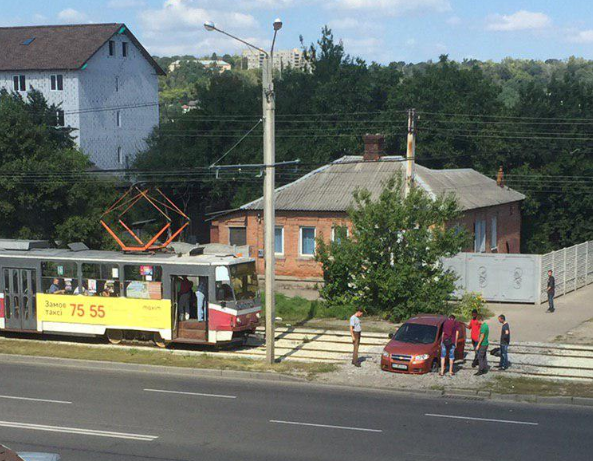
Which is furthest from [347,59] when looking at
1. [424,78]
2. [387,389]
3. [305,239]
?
[387,389]

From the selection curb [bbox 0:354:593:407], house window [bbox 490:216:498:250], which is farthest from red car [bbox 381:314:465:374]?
house window [bbox 490:216:498:250]

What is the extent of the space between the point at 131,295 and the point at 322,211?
1870 cm

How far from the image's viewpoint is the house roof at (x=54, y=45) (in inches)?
2879

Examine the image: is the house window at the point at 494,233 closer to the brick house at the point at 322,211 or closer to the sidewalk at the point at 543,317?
the brick house at the point at 322,211

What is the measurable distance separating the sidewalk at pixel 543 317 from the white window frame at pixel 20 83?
174ft

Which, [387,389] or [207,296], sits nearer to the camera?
[387,389]

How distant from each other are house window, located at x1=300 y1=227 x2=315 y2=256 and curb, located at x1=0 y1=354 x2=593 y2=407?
21.5 meters

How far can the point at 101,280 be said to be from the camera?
27.1 metres

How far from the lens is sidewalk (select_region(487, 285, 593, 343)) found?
95.6ft

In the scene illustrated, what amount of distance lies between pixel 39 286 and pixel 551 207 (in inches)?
1479

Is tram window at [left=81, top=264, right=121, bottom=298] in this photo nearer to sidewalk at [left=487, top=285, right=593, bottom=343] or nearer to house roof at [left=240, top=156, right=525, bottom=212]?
sidewalk at [left=487, top=285, right=593, bottom=343]

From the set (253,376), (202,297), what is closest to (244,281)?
(202,297)

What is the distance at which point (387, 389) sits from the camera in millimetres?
21438

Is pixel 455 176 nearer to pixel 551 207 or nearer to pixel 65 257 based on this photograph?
pixel 551 207
